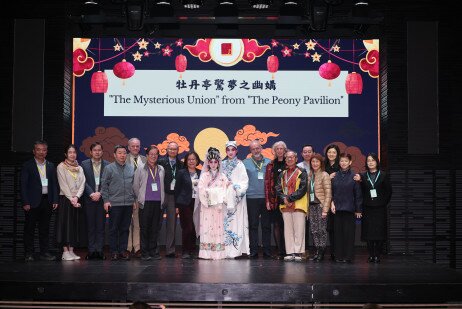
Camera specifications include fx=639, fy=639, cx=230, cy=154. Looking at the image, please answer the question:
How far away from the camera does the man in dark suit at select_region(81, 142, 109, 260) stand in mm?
7699

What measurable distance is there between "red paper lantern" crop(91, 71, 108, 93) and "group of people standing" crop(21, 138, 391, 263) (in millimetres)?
1936

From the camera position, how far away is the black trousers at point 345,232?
7570mm

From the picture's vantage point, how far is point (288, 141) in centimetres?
1038

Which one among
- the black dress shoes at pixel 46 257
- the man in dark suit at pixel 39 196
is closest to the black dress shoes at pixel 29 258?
the man in dark suit at pixel 39 196

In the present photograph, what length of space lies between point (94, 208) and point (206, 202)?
53.4 inches

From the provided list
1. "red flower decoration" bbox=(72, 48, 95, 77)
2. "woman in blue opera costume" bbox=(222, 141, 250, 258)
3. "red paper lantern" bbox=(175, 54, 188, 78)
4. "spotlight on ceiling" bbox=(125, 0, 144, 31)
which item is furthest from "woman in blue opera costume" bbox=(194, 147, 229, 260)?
"red flower decoration" bbox=(72, 48, 95, 77)

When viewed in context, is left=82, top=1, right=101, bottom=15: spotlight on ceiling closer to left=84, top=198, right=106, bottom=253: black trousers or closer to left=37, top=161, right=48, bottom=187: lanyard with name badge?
left=37, top=161, right=48, bottom=187: lanyard with name badge

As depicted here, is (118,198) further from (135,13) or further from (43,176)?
(135,13)

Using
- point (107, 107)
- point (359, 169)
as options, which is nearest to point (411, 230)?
point (359, 169)

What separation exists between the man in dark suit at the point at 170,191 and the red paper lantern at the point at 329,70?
278 centimetres

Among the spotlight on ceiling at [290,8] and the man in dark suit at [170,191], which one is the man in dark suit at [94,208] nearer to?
the man in dark suit at [170,191]

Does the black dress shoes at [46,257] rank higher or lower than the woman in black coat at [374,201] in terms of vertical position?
lower

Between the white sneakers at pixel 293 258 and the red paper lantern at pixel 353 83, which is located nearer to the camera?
the white sneakers at pixel 293 258

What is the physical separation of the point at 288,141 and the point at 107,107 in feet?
9.78
